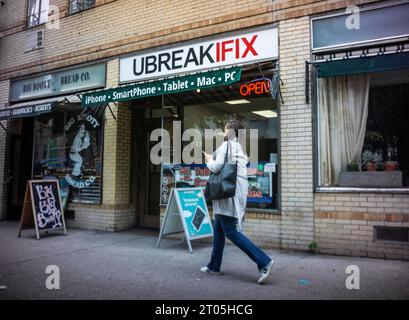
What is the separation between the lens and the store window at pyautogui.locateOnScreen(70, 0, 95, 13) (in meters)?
9.62

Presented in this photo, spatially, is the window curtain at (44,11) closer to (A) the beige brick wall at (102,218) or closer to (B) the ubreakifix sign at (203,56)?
(B) the ubreakifix sign at (203,56)

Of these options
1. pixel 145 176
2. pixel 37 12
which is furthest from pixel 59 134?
pixel 37 12

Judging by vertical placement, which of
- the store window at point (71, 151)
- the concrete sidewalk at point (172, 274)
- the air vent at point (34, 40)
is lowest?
the concrete sidewalk at point (172, 274)

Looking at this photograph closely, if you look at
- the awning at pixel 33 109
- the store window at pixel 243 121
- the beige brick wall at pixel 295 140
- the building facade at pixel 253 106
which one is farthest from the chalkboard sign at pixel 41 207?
the beige brick wall at pixel 295 140

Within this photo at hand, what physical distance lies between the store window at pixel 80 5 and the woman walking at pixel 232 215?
6620 millimetres

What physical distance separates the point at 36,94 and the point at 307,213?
7.92 metres

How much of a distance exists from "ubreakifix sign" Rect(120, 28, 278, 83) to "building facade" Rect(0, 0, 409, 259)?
3 cm

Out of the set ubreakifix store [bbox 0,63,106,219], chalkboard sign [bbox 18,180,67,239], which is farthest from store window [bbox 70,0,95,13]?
chalkboard sign [bbox 18,180,67,239]

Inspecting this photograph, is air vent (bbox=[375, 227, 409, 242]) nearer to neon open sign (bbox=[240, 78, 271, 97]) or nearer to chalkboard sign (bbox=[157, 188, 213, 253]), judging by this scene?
chalkboard sign (bbox=[157, 188, 213, 253])

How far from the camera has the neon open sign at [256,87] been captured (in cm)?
673

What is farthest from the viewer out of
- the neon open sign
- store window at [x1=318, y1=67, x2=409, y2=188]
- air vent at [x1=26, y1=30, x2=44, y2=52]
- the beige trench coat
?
air vent at [x1=26, y1=30, x2=44, y2=52]

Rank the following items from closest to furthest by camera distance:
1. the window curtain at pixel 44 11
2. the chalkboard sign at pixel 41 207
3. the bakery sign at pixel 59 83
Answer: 1. the chalkboard sign at pixel 41 207
2. the bakery sign at pixel 59 83
3. the window curtain at pixel 44 11

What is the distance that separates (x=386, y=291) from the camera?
4180 millimetres
